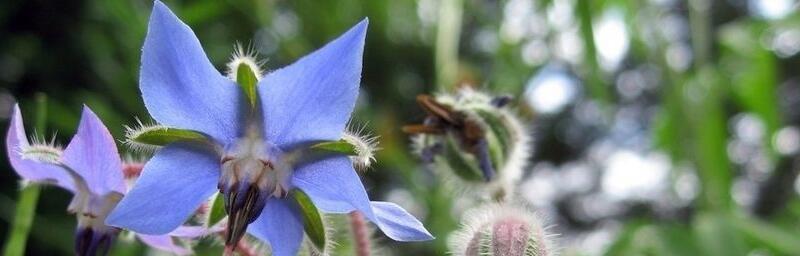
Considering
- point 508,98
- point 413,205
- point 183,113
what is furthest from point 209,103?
point 413,205

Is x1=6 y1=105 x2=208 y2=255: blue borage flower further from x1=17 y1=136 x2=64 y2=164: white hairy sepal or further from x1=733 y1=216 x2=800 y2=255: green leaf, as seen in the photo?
x1=733 y1=216 x2=800 y2=255: green leaf

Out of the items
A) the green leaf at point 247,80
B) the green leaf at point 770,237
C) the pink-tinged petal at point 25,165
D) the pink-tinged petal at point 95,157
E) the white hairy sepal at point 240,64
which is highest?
the green leaf at point 770,237

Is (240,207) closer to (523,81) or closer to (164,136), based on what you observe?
(164,136)

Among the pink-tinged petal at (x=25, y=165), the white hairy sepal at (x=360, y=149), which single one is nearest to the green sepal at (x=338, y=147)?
the white hairy sepal at (x=360, y=149)

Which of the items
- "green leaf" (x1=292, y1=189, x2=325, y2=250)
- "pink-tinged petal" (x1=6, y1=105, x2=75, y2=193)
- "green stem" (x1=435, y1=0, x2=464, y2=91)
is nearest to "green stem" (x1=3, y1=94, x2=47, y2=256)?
"pink-tinged petal" (x1=6, y1=105, x2=75, y2=193)

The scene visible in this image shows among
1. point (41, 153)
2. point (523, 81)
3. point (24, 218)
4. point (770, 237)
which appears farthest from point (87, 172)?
point (523, 81)

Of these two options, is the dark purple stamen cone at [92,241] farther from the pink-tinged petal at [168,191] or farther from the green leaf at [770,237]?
the green leaf at [770,237]

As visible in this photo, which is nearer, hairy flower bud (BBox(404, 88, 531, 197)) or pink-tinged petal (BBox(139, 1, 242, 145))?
pink-tinged petal (BBox(139, 1, 242, 145))
